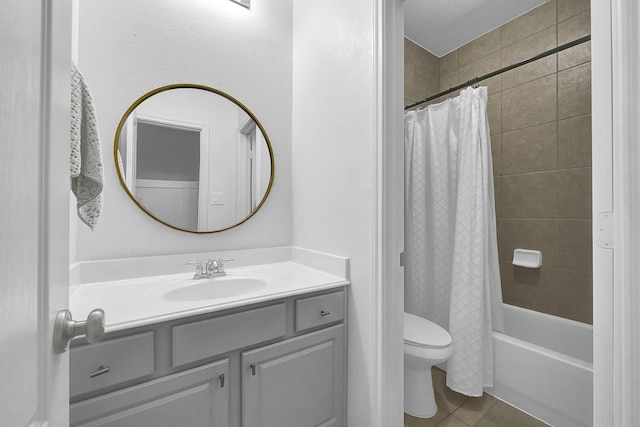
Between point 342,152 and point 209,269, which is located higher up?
point 342,152

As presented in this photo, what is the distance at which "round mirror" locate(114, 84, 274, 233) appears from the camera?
1.33 metres

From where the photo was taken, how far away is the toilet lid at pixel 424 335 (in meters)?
1.42

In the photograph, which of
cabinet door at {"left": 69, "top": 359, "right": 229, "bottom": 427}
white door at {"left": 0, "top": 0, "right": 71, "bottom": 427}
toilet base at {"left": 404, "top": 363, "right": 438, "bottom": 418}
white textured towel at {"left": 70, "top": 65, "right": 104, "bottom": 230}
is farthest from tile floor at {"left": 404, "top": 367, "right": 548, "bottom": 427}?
white textured towel at {"left": 70, "top": 65, "right": 104, "bottom": 230}

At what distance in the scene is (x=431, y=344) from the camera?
140 centimetres

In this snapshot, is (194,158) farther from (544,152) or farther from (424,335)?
(544,152)

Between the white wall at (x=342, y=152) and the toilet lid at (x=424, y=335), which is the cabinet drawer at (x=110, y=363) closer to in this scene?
the white wall at (x=342, y=152)

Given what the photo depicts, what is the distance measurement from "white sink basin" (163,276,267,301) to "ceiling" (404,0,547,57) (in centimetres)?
210

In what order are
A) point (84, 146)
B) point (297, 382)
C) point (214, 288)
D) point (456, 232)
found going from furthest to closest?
1. point (456, 232)
2. point (214, 288)
3. point (297, 382)
4. point (84, 146)

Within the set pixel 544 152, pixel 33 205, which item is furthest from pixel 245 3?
pixel 544 152

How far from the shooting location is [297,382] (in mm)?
1114

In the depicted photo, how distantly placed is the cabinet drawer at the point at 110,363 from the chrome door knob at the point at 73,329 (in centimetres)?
45

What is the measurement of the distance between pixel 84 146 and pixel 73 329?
1.41 ft

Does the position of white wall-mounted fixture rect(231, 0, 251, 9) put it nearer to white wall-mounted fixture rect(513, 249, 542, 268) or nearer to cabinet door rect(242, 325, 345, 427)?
cabinet door rect(242, 325, 345, 427)

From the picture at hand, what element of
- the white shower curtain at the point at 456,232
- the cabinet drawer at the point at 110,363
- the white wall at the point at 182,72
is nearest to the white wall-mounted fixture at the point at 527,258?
the white shower curtain at the point at 456,232
